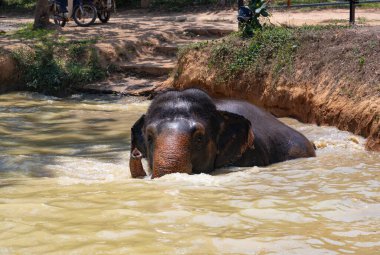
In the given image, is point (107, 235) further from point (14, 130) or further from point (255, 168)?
point (14, 130)

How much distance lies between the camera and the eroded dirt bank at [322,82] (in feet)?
31.5

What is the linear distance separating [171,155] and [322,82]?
5.19m

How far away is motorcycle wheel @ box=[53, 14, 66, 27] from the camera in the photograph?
820 inches

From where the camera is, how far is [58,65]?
1548 centimetres

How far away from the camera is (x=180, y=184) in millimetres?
5875

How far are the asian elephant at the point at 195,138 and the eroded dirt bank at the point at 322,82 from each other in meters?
2.04

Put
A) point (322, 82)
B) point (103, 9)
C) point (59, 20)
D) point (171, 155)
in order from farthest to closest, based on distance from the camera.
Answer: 1. point (103, 9)
2. point (59, 20)
3. point (322, 82)
4. point (171, 155)

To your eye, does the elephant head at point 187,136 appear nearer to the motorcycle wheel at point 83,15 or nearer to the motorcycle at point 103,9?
the motorcycle wheel at point 83,15

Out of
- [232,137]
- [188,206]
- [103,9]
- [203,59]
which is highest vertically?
[103,9]

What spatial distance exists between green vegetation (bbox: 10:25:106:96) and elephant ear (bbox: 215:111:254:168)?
8584 millimetres

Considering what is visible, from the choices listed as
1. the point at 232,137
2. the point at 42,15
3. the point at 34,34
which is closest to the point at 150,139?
the point at 232,137

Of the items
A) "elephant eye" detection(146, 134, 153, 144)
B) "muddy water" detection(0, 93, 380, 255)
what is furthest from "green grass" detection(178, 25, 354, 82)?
"elephant eye" detection(146, 134, 153, 144)

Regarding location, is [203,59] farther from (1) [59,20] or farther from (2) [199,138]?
(1) [59,20]

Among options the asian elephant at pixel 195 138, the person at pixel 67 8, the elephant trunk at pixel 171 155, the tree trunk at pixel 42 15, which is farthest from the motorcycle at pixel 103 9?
the elephant trunk at pixel 171 155
